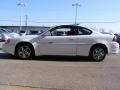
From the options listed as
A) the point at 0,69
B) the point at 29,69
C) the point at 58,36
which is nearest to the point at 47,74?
the point at 29,69

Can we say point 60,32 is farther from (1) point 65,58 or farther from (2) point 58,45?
(1) point 65,58

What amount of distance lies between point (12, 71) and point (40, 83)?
6.18 feet

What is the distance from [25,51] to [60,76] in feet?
13.1

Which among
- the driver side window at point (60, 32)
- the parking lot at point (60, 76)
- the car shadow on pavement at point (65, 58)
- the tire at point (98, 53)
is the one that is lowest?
the parking lot at point (60, 76)

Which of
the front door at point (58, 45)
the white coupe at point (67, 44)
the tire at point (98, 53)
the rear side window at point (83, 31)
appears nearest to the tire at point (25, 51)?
the white coupe at point (67, 44)

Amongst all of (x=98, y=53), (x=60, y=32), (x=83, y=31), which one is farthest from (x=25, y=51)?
(x=98, y=53)

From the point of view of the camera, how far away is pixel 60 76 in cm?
861

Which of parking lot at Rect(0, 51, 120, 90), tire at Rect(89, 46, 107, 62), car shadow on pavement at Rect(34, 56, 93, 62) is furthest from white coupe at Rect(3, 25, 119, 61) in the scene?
parking lot at Rect(0, 51, 120, 90)

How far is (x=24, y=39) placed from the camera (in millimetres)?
12227

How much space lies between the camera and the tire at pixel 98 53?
12.2 metres

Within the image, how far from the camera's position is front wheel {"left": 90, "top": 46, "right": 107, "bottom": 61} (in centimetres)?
1220

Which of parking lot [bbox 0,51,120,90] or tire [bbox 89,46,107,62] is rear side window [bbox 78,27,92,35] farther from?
parking lot [bbox 0,51,120,90]

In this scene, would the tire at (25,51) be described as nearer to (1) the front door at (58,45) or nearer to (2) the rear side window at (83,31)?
(1) the front door at (58,45)

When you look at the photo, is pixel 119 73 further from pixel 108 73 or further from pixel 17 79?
pixel 17 79
